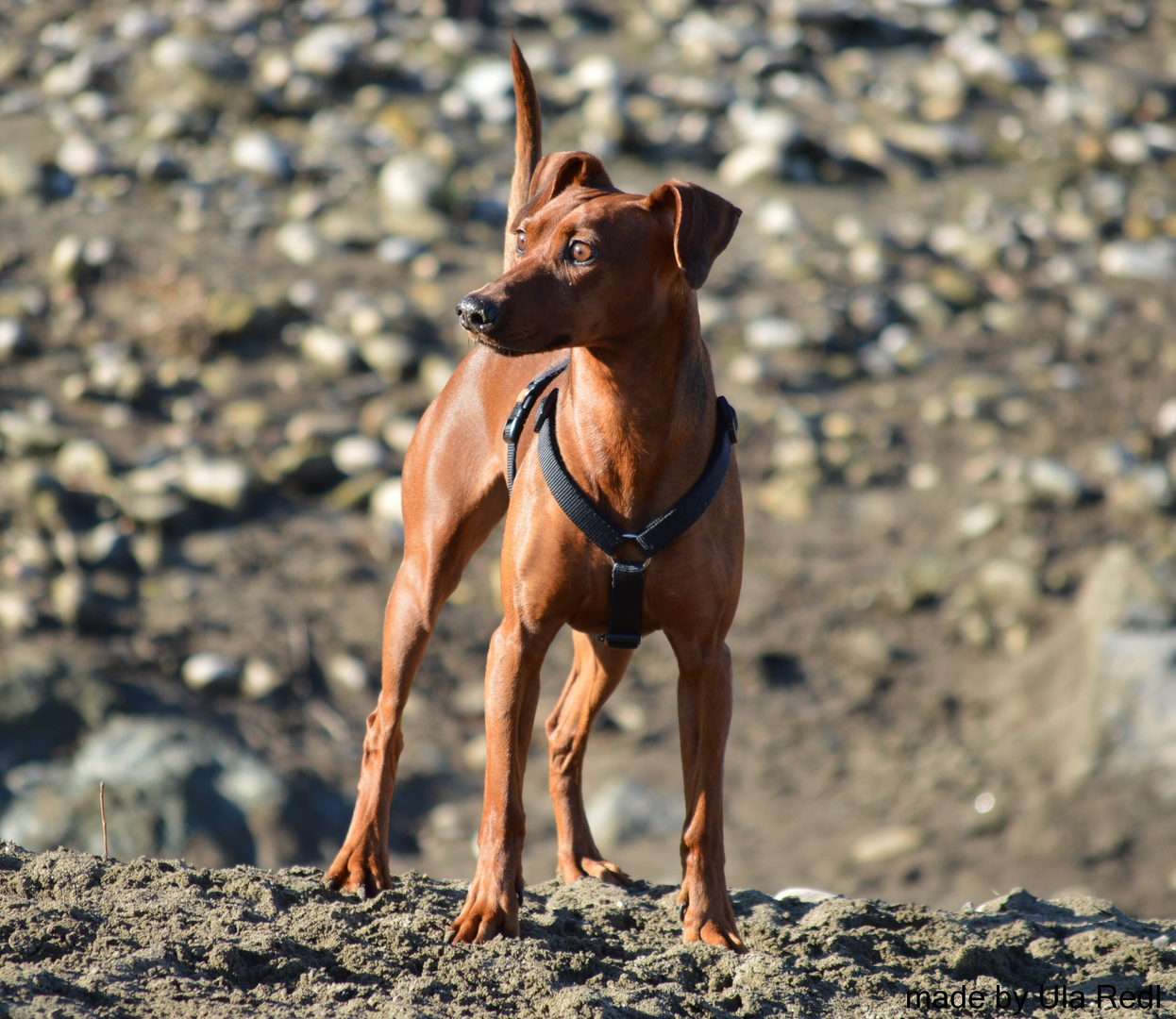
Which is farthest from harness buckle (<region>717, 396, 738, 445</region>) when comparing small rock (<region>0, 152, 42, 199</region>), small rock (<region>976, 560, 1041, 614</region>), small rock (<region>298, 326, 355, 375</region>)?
small rock (<region>0, 152, 42, 199</region>)

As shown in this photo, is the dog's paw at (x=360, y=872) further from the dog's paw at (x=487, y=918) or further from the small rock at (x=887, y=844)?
the small rock at (x=887, y=844)

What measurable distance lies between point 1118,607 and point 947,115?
343 inches

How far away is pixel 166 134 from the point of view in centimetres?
1572

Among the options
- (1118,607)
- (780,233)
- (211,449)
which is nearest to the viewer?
(1118,607)

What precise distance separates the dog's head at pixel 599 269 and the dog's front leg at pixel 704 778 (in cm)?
118

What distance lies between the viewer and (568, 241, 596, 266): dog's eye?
4.36 meters

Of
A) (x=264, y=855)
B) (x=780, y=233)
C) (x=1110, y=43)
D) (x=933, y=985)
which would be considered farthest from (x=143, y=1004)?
(x=1110, y=43)

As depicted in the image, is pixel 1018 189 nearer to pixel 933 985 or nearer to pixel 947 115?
pixel 947 115

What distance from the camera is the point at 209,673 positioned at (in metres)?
10.8

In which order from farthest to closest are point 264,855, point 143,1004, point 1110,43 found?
1. point 1110,43
2. point 264,855
3. point 143,1004

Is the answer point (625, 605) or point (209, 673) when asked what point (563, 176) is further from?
point (209, 673)

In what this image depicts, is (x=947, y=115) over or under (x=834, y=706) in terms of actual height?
over

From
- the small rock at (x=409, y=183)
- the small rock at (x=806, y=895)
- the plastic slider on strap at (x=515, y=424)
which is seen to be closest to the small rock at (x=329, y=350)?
the small rock at (x=409, y=183)

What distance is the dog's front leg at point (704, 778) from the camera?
4.89m
